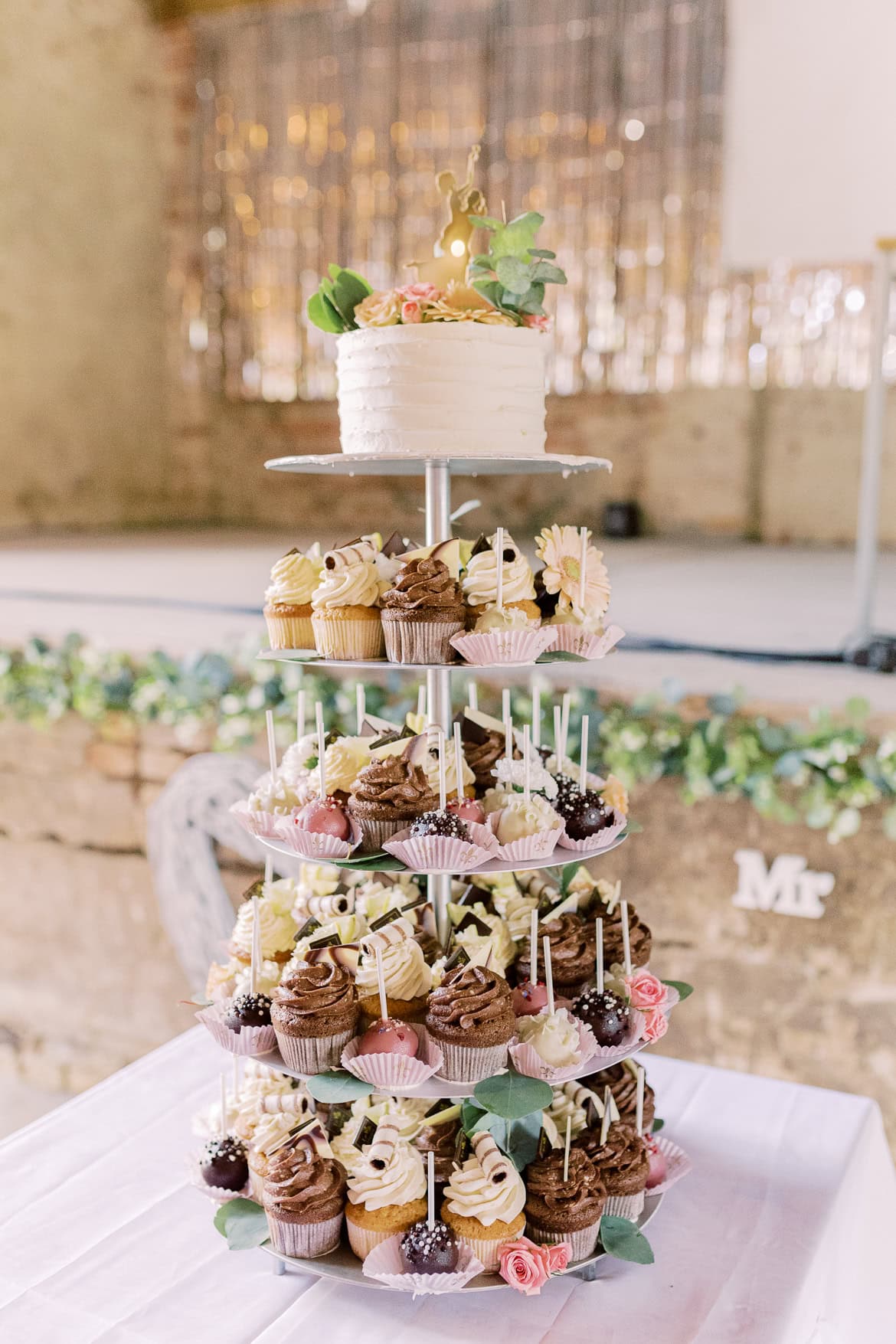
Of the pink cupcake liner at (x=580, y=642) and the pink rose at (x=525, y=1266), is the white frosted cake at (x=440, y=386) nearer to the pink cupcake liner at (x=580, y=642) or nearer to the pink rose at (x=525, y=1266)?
the pink cupcake liner at (x=580, y=642)

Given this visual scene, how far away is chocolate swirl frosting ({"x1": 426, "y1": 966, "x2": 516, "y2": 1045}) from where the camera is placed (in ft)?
4.77

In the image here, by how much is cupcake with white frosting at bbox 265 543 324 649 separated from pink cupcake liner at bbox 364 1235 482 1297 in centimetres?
79

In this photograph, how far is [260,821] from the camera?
1611 millimetres

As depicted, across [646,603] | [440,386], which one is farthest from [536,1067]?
[646,603]

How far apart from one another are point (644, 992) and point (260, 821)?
58 centimetres

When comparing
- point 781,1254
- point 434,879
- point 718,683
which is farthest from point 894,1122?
point 434,879

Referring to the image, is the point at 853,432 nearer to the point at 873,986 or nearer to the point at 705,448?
the point at 705,448

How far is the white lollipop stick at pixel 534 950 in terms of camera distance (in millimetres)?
1562

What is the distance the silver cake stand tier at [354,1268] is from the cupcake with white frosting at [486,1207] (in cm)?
3

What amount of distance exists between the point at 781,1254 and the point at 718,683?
53.9 inches

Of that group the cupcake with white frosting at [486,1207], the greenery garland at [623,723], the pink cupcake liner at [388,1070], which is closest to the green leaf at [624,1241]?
the cupcake with white frosting at [486,1207]

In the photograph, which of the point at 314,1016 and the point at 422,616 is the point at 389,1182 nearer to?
the point at 314,1016

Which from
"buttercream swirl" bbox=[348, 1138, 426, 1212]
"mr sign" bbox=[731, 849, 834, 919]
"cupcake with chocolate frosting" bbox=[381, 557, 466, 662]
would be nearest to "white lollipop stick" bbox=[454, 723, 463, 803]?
"cupcake with chocolate frosting" bbox=[381, 557, 466, 662]

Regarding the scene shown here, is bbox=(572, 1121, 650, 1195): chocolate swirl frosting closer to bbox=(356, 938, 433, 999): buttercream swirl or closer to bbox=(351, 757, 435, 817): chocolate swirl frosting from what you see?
bbox=(356, 938, 433, 999): buttercream swirl
